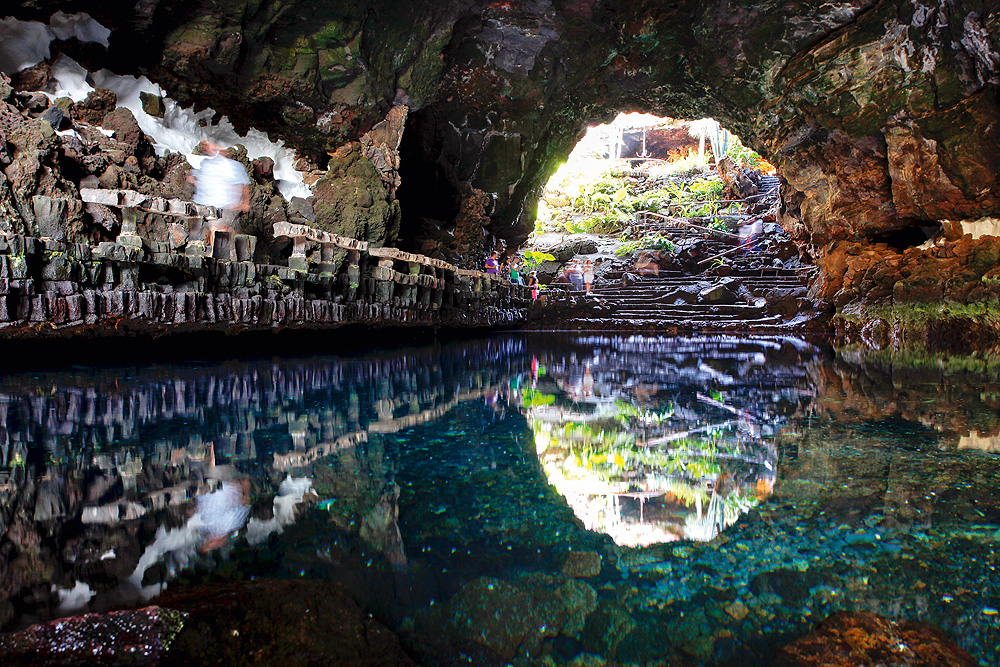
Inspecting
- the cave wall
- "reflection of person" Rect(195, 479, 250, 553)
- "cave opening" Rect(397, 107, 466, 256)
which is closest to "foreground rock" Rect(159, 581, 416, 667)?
"reflection of person" Rect(195, 479, 250, 553)

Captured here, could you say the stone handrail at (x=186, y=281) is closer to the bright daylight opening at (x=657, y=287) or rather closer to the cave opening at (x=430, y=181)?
Answer: the cave opening at (x=430, y=181)

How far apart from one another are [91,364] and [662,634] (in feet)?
15.4

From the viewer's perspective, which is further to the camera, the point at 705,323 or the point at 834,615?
the point at 705,323

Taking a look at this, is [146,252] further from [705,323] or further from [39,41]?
[705,323]

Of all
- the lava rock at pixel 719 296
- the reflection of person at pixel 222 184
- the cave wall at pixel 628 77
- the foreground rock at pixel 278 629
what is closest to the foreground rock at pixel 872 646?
the foreground rock at pixel 278 629

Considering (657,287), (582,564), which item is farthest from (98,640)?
(657,287)

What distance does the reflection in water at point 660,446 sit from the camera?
1.20 metres

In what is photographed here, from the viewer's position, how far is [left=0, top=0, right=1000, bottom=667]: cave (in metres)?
0.83

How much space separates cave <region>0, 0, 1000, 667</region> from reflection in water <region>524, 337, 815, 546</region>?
0.06ft

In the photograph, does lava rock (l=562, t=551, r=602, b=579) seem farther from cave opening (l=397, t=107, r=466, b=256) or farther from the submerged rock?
cave opening (l=397, t=107, r=466, b=256)

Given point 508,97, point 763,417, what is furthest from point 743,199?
point 763,417

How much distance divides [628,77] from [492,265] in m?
5.07

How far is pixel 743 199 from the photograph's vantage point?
66.0 ft

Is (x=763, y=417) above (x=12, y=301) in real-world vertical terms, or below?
below
